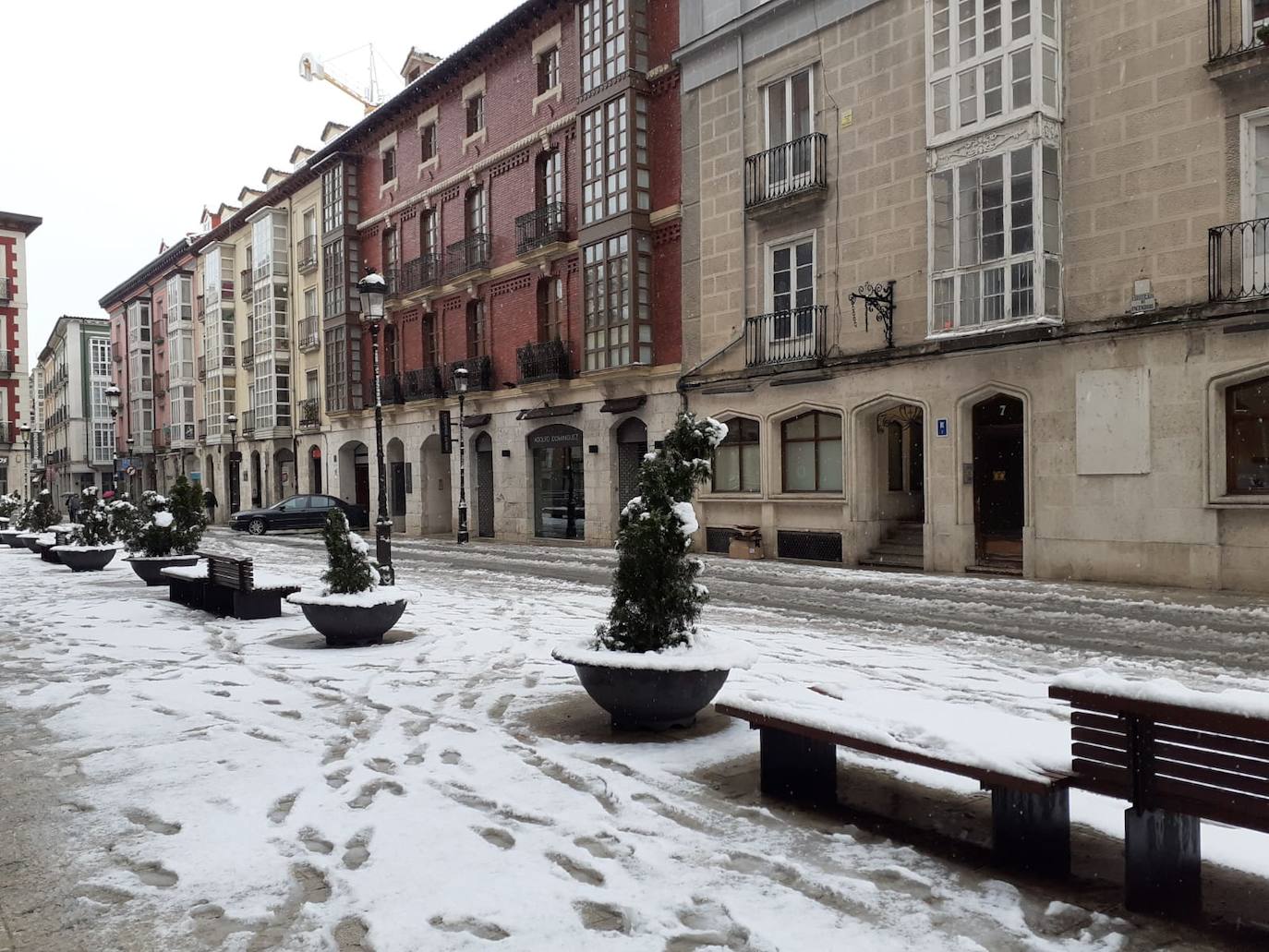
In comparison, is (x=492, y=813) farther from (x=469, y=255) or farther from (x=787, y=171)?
(x=469, y=255)

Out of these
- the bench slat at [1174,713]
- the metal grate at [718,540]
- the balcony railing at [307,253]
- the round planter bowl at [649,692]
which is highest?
the balcony railing at [307,253]

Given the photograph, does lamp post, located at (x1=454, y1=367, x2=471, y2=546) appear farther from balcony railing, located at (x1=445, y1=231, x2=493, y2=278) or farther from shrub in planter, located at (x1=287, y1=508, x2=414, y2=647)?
shrub in planter, located at (x1=287, y1=508, x2=414, y2=647)

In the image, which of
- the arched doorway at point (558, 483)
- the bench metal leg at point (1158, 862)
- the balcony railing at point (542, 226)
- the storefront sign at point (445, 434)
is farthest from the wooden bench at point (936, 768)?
the storefront sign at point (445, 434)

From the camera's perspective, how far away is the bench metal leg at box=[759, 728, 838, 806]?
16.1ft

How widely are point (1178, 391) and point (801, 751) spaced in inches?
464

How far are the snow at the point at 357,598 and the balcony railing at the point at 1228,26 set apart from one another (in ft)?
42.7

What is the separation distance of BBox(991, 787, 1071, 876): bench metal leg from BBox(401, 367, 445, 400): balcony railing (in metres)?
28.6

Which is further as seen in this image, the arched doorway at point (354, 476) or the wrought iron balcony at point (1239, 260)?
the arched doorway at point (354, 476)

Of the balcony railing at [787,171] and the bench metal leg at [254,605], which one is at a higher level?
the balcony railing at [787,171]

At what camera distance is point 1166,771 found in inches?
138

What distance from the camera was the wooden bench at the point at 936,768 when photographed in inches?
154

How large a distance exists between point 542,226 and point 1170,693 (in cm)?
2478

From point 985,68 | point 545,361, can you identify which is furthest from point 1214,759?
point 545,361

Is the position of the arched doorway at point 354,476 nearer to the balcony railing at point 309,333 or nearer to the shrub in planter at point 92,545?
the balcony railing at point 309,333
